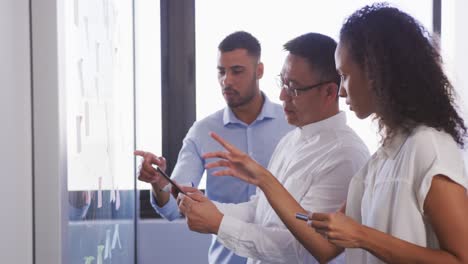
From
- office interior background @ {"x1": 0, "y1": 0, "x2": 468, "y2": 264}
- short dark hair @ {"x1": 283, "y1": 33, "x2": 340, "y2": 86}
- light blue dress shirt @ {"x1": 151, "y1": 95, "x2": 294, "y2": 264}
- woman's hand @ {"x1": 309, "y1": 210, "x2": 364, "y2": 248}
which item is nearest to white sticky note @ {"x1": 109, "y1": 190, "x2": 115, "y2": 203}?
office interior background @ {"x1": 0, "y1": 0, "x2": 468, "y2": 264}

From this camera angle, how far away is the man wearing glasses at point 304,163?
141 centimetres

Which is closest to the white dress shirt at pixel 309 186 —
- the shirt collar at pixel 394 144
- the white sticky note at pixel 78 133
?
the shirt collar at pixel 394 144

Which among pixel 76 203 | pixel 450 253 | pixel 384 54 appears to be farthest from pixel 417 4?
pixel 76 203

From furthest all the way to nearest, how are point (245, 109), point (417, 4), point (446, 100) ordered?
point (417, 4)
point (245, 109)
point (446, 100)

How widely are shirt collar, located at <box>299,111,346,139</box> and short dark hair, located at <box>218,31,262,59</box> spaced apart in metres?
0.91

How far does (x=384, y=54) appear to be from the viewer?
45.3 inches

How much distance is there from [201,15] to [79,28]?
2214 millimetres

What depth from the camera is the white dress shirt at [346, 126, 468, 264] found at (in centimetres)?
104

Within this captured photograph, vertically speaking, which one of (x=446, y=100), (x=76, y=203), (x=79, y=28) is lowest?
(x=76, y=203)

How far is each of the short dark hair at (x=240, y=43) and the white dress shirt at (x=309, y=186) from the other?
913 mm

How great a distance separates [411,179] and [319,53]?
57 centimetres

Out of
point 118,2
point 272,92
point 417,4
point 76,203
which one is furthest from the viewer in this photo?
point 417,4

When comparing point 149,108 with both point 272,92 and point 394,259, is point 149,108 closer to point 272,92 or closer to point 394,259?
point 272,92

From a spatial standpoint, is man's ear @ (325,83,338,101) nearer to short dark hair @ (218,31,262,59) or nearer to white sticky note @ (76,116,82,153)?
white sticky note @ (76,116,82,153)
